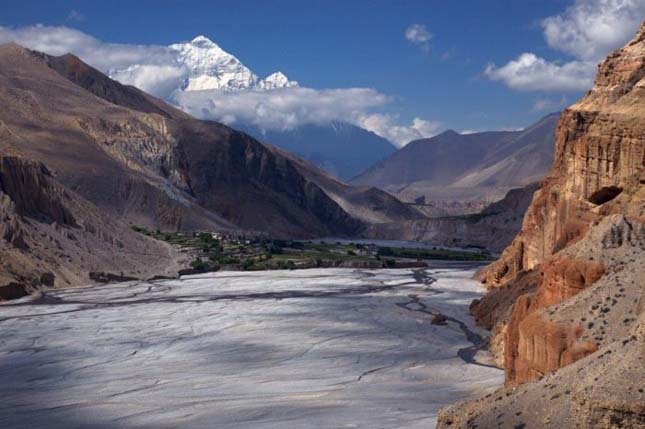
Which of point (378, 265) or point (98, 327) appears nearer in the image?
point (98, 327)

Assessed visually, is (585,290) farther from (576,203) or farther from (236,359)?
(576,203)

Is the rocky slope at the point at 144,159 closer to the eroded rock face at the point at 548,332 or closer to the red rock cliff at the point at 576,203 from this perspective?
the red rock cliff at the point at 576,203

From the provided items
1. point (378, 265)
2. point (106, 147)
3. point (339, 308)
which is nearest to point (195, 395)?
point (339, 308)

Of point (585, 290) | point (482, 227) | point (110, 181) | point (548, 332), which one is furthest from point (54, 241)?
point (482, 227)

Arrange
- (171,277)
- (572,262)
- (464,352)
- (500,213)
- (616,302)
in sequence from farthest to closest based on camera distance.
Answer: (500,213), (171,277), (464,352), (572,262), (616,302)

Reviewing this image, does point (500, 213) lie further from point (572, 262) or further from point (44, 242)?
point (572, 262)

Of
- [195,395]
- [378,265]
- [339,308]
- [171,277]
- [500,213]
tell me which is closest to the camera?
[195,395]

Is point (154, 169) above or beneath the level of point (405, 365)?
above
